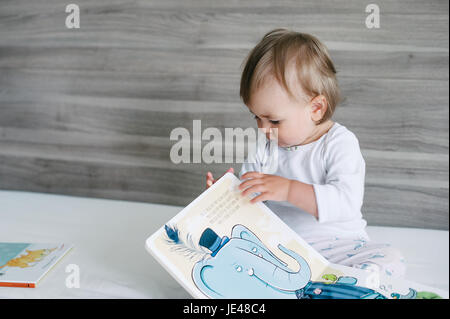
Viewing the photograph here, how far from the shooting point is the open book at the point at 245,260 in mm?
650

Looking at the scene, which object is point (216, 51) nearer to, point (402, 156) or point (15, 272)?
point (402, 156)

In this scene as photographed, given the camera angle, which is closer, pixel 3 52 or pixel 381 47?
pixel 381 47

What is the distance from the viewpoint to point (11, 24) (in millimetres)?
1209

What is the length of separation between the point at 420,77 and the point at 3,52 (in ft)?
4.19

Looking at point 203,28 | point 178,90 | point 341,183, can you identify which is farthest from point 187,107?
point 341,183

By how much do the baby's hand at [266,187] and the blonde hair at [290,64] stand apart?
6.7 inches

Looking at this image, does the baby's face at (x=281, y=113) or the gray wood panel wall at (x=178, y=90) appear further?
the gray wood panel wall at (x=178, y=90)

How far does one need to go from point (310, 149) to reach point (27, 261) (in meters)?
0.67

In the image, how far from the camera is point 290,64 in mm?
743

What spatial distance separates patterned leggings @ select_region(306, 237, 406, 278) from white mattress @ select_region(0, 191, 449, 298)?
0.13m

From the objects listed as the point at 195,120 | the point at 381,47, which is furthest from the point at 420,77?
the point at 195,120

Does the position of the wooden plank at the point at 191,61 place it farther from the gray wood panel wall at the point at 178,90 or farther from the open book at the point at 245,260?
the open book at the point at 245,260

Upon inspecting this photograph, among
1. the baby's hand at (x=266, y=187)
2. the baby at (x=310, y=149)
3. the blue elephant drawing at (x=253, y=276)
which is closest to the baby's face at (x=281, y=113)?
the baby at (x=310, y=149)

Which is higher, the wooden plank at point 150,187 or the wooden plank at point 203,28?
the wooden plank at point 203,28
